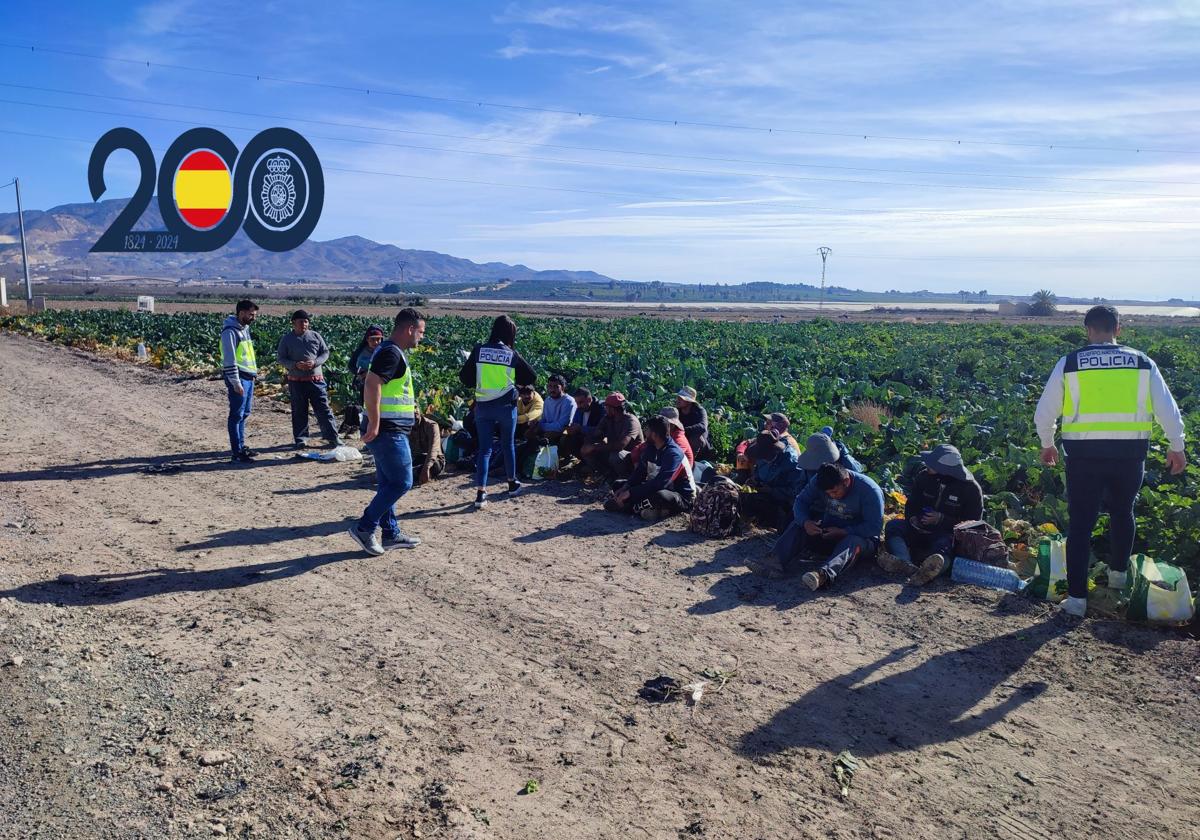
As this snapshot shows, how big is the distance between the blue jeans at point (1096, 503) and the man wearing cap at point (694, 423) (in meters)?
4.97

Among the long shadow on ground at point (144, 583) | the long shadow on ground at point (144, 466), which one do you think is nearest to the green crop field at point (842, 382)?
the long shadow on ground at point (144, 466)

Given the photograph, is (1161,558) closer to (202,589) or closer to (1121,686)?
(1121,686)

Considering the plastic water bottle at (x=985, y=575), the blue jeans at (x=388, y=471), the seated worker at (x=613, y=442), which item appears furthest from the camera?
the seated worker at (x=613, y=442)

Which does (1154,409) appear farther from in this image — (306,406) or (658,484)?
(306,406)

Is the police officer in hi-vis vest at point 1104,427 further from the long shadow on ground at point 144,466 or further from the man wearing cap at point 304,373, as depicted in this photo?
the long shadow on ground at point 144,466

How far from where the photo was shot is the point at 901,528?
7.39 m

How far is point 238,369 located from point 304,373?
2.87 ft

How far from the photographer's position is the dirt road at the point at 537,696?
393 cm

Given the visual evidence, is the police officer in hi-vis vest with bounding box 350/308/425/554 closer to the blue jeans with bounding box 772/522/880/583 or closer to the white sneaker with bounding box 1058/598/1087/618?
the blue jeans with bounding box 772/522/880/583

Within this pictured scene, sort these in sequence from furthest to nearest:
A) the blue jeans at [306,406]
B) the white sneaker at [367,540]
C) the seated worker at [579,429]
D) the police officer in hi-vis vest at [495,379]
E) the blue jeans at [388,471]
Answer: the blue jeans at [306,406] < the seated worker at [579,429] < the police officer in hi-vis vest at [495,379] < the white sneaker at [367,540] < the blue jeans at [388,471]

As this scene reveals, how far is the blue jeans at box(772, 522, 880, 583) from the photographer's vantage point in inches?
275

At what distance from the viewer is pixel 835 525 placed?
7.32 metres

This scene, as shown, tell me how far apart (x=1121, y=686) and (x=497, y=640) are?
3.97m

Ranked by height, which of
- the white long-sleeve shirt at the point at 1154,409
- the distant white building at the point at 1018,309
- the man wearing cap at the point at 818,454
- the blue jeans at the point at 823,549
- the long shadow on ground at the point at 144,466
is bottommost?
the blue jeans at the point at 823,549
